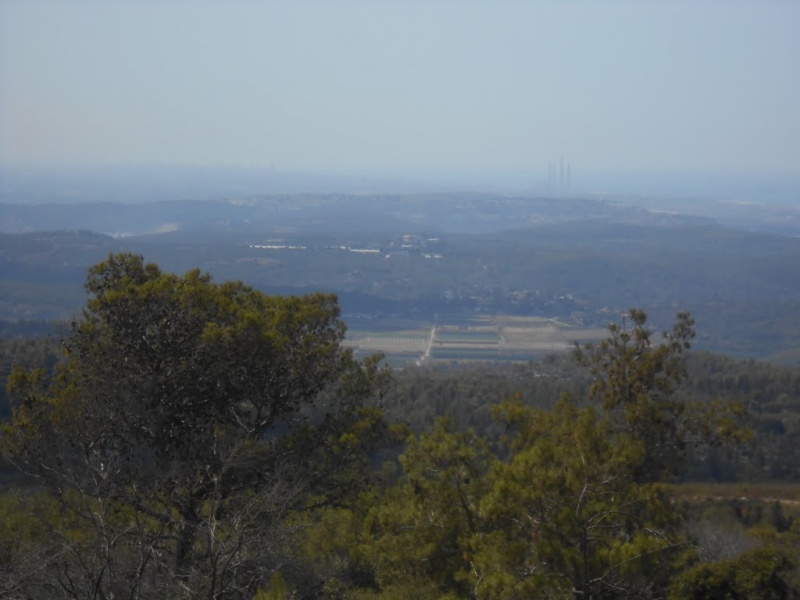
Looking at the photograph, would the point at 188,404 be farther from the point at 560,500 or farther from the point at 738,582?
the point at 738,582

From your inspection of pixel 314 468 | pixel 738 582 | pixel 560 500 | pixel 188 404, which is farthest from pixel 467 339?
pixel 738 582

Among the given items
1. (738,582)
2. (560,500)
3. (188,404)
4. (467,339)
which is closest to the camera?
(738,582)

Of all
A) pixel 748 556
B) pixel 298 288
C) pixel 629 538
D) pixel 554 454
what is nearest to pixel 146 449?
pixel 554 454

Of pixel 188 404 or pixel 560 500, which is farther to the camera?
pixel 188 404

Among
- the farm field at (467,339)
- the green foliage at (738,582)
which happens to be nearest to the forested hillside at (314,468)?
the green foliage at (738,582)

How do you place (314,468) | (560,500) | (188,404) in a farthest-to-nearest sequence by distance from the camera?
(314,468)
(188,404)
(560,500)

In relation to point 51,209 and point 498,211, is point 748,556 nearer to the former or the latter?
point 51,209
